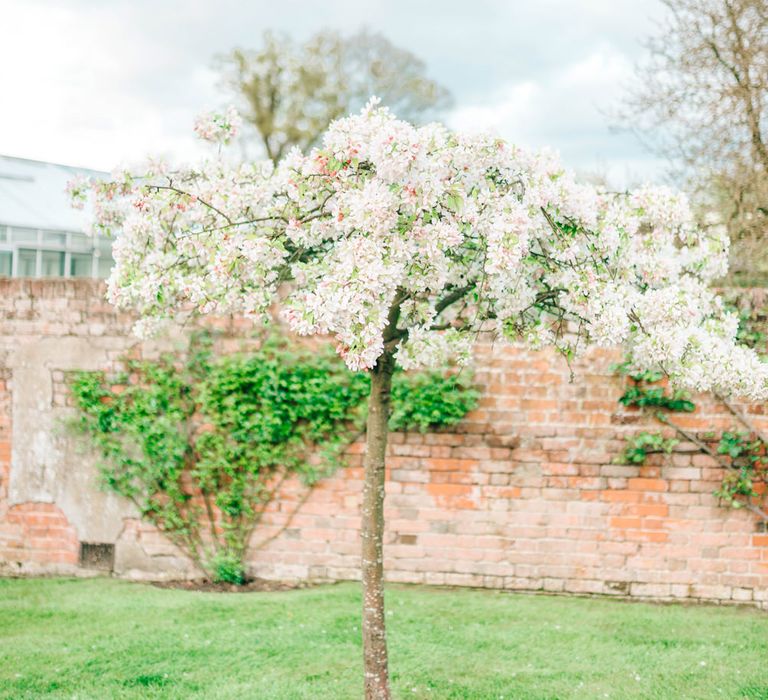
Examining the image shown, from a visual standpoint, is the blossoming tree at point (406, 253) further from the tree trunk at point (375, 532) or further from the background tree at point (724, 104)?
the background tree at point (724, 104)

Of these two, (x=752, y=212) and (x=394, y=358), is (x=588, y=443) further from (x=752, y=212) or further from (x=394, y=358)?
(x=752, y=212)

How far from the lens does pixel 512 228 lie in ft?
10.5

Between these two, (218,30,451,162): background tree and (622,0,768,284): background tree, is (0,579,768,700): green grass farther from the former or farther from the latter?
(218,30,451,162): background tree

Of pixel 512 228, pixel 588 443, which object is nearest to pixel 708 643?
pixel 588 443

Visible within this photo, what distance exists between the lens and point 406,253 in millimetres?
3180

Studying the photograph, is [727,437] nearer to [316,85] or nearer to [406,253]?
[406,253]

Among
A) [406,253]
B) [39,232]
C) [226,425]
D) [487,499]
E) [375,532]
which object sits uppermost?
[39,232]

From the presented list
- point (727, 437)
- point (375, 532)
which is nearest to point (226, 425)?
point (375, 532)

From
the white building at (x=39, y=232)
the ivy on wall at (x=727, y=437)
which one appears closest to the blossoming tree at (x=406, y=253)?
the ivy on wall at (x=727, y=437)

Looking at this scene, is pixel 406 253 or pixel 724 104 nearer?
pixel 406 253

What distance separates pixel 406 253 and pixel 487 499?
11.9 feet

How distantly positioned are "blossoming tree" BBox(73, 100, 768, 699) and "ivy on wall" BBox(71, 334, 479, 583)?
88.6 inches

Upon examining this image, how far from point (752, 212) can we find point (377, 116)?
6.34 m

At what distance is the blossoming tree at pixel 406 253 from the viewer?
3164mm
